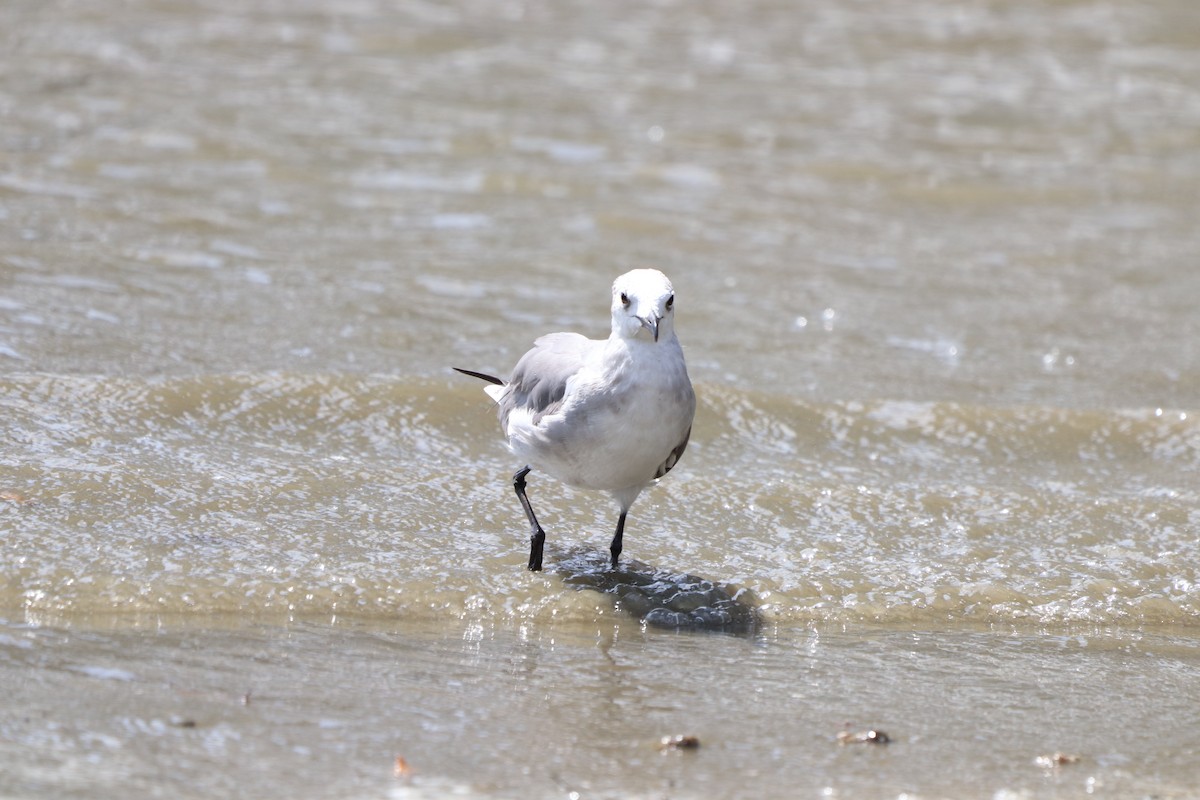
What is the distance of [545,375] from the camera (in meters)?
4.82

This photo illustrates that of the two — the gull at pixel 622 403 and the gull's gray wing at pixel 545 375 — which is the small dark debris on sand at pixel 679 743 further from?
the gull's gray wing at pixel 545 375

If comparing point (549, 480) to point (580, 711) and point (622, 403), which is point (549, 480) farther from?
point (580, 711)

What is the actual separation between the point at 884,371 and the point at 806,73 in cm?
692

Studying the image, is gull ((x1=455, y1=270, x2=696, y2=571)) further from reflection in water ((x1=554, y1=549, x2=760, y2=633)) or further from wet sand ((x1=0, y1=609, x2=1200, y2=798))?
wet sand ((x1=0, y1=609, x2=1200, y2=798))

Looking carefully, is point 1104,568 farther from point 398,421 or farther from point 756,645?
point 398,421

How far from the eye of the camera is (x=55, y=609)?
4281 millimetres

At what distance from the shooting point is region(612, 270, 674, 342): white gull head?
4.39m

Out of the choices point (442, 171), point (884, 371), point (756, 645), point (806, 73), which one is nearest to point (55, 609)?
point (756, 645)

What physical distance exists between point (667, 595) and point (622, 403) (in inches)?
28.4

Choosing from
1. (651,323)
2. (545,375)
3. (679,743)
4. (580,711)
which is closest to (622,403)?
(651,323)

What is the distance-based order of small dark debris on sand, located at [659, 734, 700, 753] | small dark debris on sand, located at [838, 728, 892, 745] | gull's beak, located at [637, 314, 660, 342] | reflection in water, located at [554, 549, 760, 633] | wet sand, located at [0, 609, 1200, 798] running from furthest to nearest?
1. reflection in water, located at [554, 549, 760, 633]
2. gull's beak, located at [637, 314, 660, 342]
3. small dark debris on sand, located at [838, 728, 892, 745]
4. small dark debris on sand, located at [659, 734, 700, 753]
5. wet sand, located at [0, 609, 1200, 798]

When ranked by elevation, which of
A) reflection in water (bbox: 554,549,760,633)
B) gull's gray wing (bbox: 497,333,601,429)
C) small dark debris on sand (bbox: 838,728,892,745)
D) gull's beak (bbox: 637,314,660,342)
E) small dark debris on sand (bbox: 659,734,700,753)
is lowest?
reflection in water (bbox: 554,549,760,633)

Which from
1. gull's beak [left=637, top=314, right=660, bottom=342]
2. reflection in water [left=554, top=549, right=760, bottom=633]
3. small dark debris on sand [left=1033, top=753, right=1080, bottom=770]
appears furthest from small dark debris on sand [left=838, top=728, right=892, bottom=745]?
gull's beak [left=637, top=314, right=660, bottom=342]

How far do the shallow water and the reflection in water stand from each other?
0.05ft
